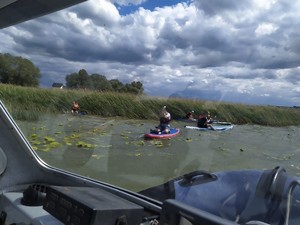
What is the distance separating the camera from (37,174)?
81.1 inches

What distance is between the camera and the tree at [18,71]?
166 centimetres

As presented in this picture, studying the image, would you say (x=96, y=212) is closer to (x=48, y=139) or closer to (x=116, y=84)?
(x=116, y=84)

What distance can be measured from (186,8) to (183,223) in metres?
0.85

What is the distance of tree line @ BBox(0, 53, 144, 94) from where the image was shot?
1657mm

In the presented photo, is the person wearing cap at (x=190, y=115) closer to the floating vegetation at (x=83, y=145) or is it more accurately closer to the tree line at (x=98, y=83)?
the tree line at (x=98, y=83)

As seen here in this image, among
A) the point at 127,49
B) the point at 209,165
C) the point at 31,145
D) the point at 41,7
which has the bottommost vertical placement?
the point at 31,145

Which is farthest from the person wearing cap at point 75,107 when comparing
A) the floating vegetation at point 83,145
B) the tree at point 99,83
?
the floating vegetation at point 83,145

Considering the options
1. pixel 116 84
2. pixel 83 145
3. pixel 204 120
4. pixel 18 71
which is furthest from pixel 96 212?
pixel 83 145

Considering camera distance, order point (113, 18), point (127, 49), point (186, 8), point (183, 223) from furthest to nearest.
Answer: point (127, 49), point (113, 18), point (186, 8), point (183, 223)

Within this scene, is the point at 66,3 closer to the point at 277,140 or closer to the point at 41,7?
the point at 41,7

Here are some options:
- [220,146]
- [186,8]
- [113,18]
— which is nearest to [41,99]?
[113,18]

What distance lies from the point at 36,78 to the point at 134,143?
1.06 m

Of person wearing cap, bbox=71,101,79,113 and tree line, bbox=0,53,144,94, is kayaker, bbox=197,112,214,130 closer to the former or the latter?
tree line, bbox=0,53,144,94

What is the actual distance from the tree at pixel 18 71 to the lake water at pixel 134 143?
0.81ft
